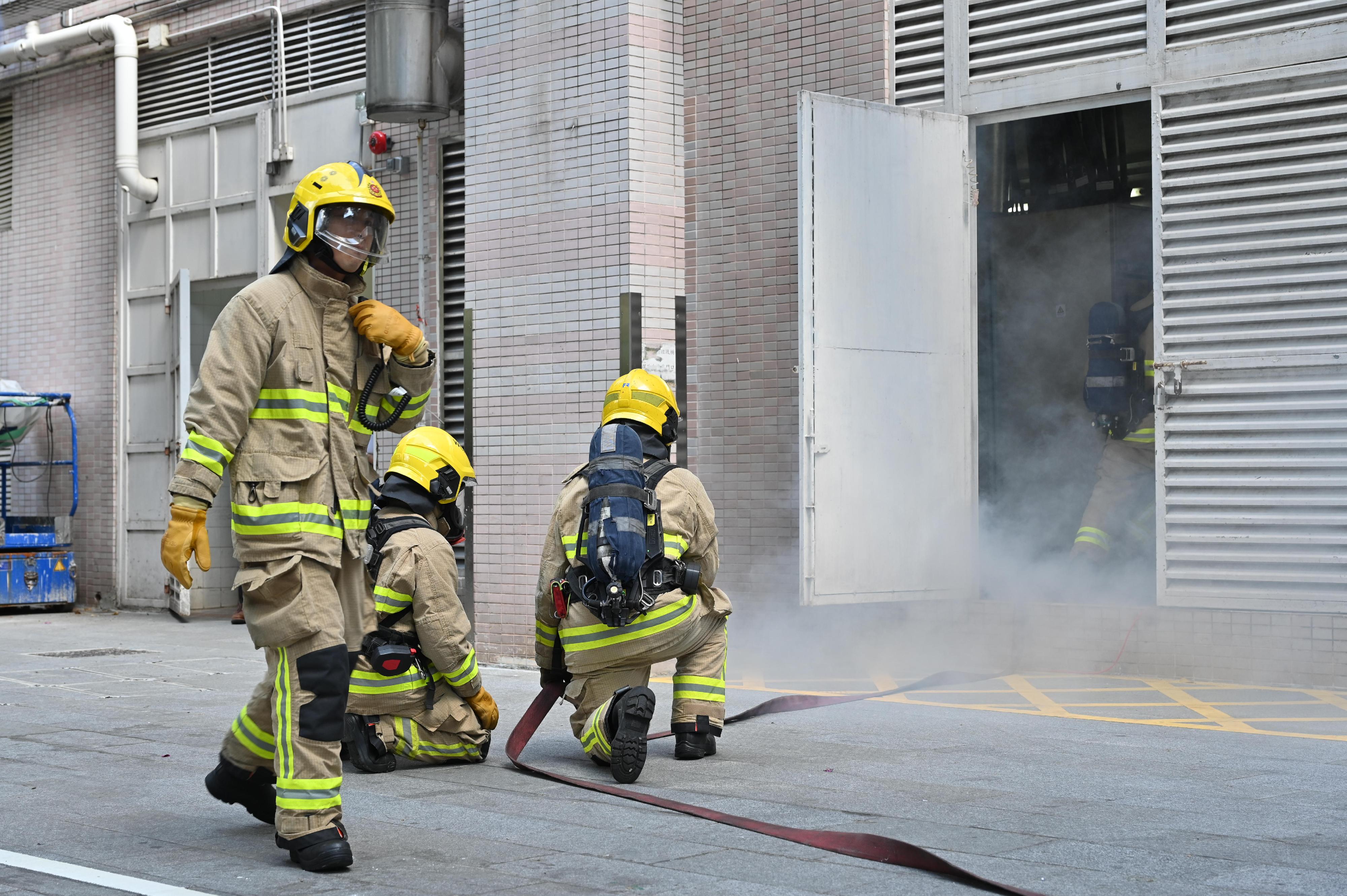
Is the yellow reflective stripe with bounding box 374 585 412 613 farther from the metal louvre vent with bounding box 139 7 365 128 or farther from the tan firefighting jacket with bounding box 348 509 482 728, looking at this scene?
the metal louvre vent with bounding box 139 7 365 128

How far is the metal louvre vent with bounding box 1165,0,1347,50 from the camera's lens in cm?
823

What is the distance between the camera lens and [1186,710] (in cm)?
764

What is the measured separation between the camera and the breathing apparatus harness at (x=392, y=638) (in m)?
6.15

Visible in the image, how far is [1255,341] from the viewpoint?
853 cm

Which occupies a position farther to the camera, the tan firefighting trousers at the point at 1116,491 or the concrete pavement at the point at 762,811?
the tan firefighting trousers at the point at 1116,491

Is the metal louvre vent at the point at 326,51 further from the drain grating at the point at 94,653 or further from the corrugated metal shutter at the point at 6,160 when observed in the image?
the drain grating at the point at 94,653

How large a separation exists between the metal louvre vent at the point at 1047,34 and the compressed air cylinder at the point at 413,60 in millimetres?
4176

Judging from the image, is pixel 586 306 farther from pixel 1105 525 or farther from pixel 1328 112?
pixel 1328 112

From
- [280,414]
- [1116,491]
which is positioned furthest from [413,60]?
[280,414]

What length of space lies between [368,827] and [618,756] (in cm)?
105

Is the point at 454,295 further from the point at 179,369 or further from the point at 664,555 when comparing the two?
the point at 664,555

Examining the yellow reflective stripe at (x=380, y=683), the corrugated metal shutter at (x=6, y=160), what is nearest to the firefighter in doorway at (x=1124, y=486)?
the yellow reflective stripe at (x=380, y=683)

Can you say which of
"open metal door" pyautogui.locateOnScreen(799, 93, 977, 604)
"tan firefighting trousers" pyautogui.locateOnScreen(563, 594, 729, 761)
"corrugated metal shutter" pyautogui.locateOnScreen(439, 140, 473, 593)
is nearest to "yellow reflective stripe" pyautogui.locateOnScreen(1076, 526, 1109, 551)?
"open metal door" pyautogui.locateOnScreen(799, 93, 977, 604)

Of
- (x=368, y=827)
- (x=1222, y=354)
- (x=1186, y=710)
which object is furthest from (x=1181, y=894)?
(x=1222, y=354)
